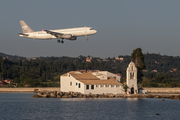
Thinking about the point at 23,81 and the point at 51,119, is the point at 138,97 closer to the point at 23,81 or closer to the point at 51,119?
the point at 51,119

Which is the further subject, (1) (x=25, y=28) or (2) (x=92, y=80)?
(1) (x=25, y=28)

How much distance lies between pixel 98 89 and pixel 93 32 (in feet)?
44.2

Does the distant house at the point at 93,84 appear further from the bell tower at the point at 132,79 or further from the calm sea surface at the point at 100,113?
the calm sea surface at the point at 100,113

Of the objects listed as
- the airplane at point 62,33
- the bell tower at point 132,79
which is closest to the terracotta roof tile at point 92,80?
the bell tower at point 132,79

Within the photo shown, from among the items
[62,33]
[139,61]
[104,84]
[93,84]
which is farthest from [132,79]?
[62,33]

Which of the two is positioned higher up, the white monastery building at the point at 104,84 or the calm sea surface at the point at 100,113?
the white monastery building at the point at 104,84

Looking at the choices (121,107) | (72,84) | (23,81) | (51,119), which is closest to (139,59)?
(72,84)

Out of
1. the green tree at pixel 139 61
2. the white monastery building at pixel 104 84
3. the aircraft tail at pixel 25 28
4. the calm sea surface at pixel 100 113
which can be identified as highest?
the aircraft tail at pixel 25 28

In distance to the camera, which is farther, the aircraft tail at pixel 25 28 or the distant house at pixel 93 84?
the aircraft tail at pixel 25 28

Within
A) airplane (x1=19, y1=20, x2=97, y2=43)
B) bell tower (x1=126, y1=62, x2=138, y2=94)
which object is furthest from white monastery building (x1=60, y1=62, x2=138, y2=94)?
airplane (x1=19, y1=20, x2=97, y2=43)

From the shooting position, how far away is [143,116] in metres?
50.8

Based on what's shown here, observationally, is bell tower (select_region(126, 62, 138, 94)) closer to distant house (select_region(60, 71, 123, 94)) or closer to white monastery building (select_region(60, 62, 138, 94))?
white monastery building (select_region(60, 62, 138, 94))

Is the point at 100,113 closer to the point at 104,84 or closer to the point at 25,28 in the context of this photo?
the point at 104,84

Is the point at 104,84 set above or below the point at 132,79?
below
